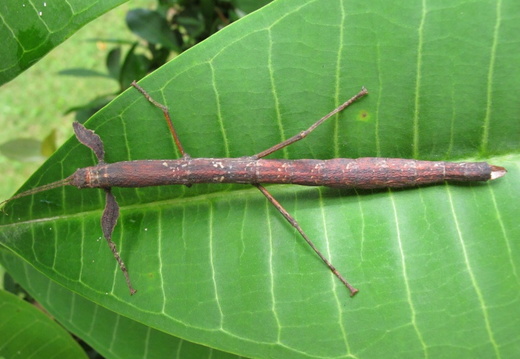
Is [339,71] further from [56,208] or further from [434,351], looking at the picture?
[56,208]

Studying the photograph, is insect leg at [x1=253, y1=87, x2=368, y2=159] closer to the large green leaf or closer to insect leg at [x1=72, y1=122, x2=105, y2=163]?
the large green leaf

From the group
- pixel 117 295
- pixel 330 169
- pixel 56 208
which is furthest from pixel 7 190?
pixel 330 169

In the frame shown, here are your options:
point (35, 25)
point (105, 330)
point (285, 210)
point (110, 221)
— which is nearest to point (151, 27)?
point (35, 25)

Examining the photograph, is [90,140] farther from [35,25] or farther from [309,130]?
[309,130]

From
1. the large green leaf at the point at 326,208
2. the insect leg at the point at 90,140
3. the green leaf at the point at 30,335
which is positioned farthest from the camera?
the green leaf at the point at 30,335

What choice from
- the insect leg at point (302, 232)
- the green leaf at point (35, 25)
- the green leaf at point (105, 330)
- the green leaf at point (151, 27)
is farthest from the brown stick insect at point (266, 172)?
the green leaf at point (151, 27)

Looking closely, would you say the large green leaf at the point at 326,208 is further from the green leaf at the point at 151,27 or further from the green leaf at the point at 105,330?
the green leaf at the point at 151,27

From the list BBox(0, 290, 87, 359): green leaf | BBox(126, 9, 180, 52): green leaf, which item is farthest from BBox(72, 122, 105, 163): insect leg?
BBox(126, 9, 180, 52): green leaf
